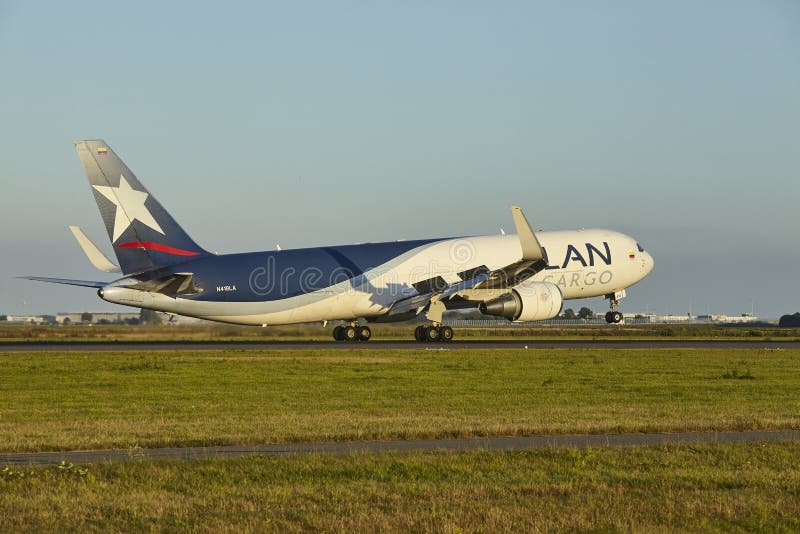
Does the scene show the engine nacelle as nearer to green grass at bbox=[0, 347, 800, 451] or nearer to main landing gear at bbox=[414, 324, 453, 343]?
main landing gear at bbox=[414, 324, 453, 343]

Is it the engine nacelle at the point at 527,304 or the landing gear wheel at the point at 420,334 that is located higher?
the engine nacelle at the point at 527,304

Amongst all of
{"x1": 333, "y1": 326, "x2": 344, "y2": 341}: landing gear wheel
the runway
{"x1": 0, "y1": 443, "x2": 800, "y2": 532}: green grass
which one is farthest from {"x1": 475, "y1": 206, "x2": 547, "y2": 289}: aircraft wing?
{"x1": 0, "y1": 443, "x2": 800, "y2": 532}: green grass

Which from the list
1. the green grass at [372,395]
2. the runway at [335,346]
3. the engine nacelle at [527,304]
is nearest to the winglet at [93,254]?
the runway at [335,346]

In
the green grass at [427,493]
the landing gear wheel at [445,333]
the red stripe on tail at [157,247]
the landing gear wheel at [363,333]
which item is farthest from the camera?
the landing gear wheel at [363,333]

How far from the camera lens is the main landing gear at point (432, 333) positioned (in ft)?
185

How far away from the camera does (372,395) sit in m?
30.4

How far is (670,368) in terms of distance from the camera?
4028 centimetres

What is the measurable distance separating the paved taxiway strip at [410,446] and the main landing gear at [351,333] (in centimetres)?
3640

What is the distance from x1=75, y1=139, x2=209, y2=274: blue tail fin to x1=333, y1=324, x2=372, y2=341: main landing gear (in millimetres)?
10692

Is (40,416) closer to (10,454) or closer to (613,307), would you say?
(10,454)

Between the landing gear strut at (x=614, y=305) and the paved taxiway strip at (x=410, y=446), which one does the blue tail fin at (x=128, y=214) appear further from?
the paved taxiway strip at (x=410, y=446)

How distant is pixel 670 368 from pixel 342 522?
96.4 feet

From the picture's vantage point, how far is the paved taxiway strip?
18500 mm

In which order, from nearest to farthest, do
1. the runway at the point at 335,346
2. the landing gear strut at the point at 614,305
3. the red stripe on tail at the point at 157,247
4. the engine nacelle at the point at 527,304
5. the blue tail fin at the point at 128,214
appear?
the blue tail fin at the point at 128,214, the red stripe on tail at the point at 157,247, the runway at the point at 335,346, the engine nacelle at the point at 527,304, the landing gear strut at the point at 614,305
